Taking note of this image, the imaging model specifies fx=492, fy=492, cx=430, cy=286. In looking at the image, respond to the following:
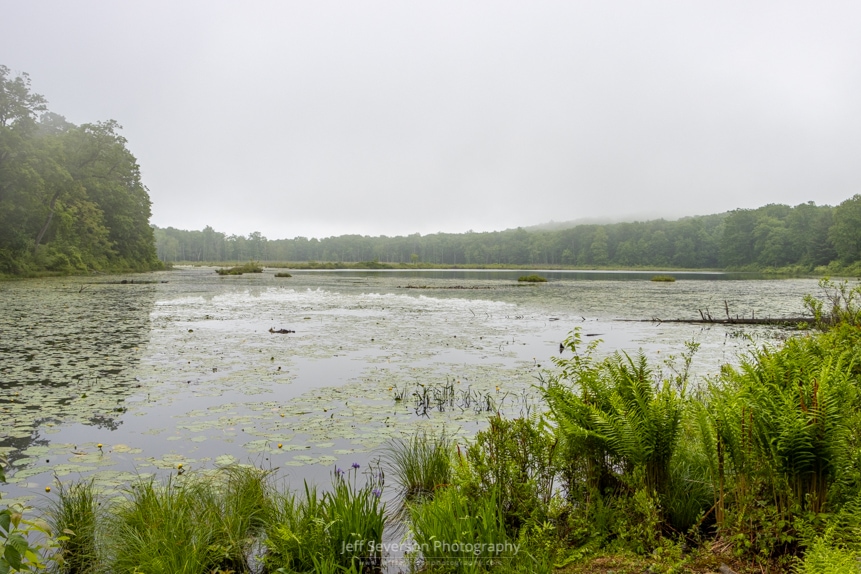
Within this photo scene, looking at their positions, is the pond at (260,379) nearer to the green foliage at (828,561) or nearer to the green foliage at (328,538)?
the green foliage at (328,538)

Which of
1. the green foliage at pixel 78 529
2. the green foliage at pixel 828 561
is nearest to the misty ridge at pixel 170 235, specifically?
the green foliage at pixel 78 529

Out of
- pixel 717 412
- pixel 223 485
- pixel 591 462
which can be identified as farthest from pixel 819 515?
pixel 223 485

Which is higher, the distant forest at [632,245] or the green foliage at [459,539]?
the distant forest at [632,245]

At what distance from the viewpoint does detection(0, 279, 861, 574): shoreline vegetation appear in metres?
3.13

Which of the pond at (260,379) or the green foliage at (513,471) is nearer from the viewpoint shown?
the green foliage at (513,471)

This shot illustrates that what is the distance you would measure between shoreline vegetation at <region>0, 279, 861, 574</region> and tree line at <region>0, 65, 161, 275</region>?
44.8 m

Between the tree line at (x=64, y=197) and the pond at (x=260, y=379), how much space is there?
24691 mm

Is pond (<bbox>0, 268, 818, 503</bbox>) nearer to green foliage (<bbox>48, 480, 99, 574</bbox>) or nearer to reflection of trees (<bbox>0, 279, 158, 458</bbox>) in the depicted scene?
reflection of trees (<bbox>0, 279, 158, 458</bbox>)

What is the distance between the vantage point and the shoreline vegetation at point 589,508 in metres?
3.13

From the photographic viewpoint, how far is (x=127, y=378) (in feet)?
30.3

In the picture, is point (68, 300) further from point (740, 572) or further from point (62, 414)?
point (740, 572)

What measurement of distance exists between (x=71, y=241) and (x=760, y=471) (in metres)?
58.9

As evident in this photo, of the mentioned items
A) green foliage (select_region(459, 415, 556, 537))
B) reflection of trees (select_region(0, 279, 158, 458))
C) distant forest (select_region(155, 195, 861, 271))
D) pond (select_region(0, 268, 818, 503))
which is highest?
distant forest (select_region(155, 195, 861, 271))

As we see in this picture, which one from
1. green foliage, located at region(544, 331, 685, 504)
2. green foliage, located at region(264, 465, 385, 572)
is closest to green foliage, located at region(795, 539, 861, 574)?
green foliage, located at region(544, 331, 685, 504)
